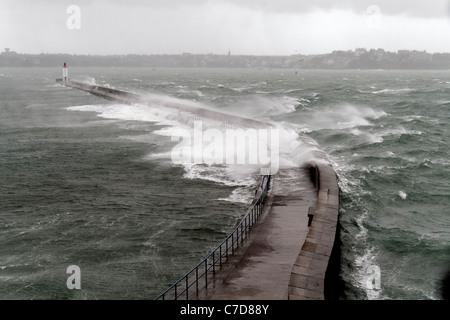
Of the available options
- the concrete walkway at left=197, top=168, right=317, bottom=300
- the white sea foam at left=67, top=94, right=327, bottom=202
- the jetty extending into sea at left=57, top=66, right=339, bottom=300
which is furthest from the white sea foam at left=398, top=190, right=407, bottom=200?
the concrete walkway at left=197, top=168, right=317, bottom=300

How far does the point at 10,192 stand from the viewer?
24781mm

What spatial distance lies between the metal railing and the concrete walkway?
0.24m

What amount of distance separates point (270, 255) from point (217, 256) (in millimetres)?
1618

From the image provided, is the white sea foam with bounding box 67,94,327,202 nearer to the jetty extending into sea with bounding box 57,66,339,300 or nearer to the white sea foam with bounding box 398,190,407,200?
the jetty extending into sea with bounding box 57,66,339,300

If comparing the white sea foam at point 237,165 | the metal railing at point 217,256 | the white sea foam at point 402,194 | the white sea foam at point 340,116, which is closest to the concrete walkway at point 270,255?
the metal railing at point 217,256

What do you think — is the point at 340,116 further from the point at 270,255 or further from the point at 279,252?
the point at 270,255

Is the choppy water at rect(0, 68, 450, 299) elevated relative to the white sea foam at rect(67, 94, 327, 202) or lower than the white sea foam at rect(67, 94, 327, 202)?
lower

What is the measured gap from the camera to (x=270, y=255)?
1446 cm

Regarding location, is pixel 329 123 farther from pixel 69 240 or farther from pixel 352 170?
pixel 69 240

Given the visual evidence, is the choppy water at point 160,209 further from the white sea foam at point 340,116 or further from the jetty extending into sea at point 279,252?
the white sea foam at point 340,116

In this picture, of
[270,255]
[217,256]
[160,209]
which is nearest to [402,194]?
[160,209]

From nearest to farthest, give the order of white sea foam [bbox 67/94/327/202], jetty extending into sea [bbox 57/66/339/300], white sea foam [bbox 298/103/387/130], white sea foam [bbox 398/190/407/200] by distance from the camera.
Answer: jetty extending into sea [bbox 57/66/339/300]
white sea foam [bbox 398/190/407/200]
white sea foam [bbox 67/94/327/202]
white sea foam [bbox 298/103/387/130]

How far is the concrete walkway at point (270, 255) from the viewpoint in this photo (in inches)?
477

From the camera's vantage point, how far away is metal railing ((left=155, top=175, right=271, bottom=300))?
1211cm
